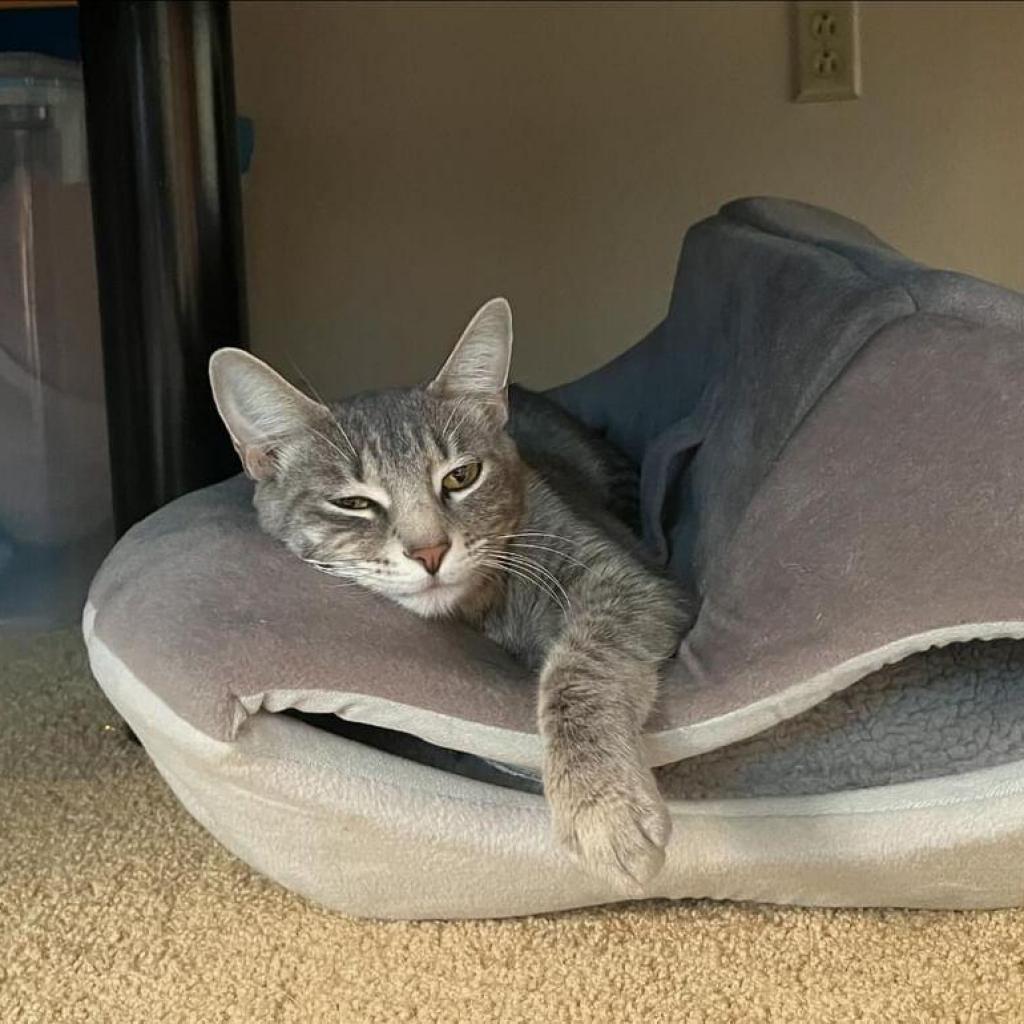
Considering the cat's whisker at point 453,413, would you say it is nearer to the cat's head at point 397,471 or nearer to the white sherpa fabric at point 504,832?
the cat's head at point 397,471

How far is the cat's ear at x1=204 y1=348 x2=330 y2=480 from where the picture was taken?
46.3 inches

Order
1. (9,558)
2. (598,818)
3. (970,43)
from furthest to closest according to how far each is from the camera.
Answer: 1. (970,43)
2. (9,558)
3. (598,818)

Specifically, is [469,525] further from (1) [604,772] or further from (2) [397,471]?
(1) [604,772]

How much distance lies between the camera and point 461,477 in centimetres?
122

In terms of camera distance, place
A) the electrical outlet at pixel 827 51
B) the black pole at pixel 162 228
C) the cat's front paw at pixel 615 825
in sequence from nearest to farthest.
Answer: the cat's front paw at pixel 615 825, the black pole at pixel 162 228, the electrical outlet at pixel 827 51

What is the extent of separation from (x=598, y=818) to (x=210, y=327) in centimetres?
86

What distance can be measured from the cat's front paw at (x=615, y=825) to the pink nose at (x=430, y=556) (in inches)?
10.2

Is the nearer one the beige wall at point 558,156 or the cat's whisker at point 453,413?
the cat's whisker at point 453,413

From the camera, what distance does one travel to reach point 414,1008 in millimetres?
953

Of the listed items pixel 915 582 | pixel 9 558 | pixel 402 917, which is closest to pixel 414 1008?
pixel 402 917

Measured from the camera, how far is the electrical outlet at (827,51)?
6.74ft

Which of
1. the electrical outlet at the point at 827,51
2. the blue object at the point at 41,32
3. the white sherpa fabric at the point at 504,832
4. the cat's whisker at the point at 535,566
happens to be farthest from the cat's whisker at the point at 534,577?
the electrical outlet at the point at 827,51

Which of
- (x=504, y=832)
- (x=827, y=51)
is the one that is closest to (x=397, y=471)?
(x=504, y=832)

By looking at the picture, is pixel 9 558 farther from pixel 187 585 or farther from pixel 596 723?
pixel 596 723
